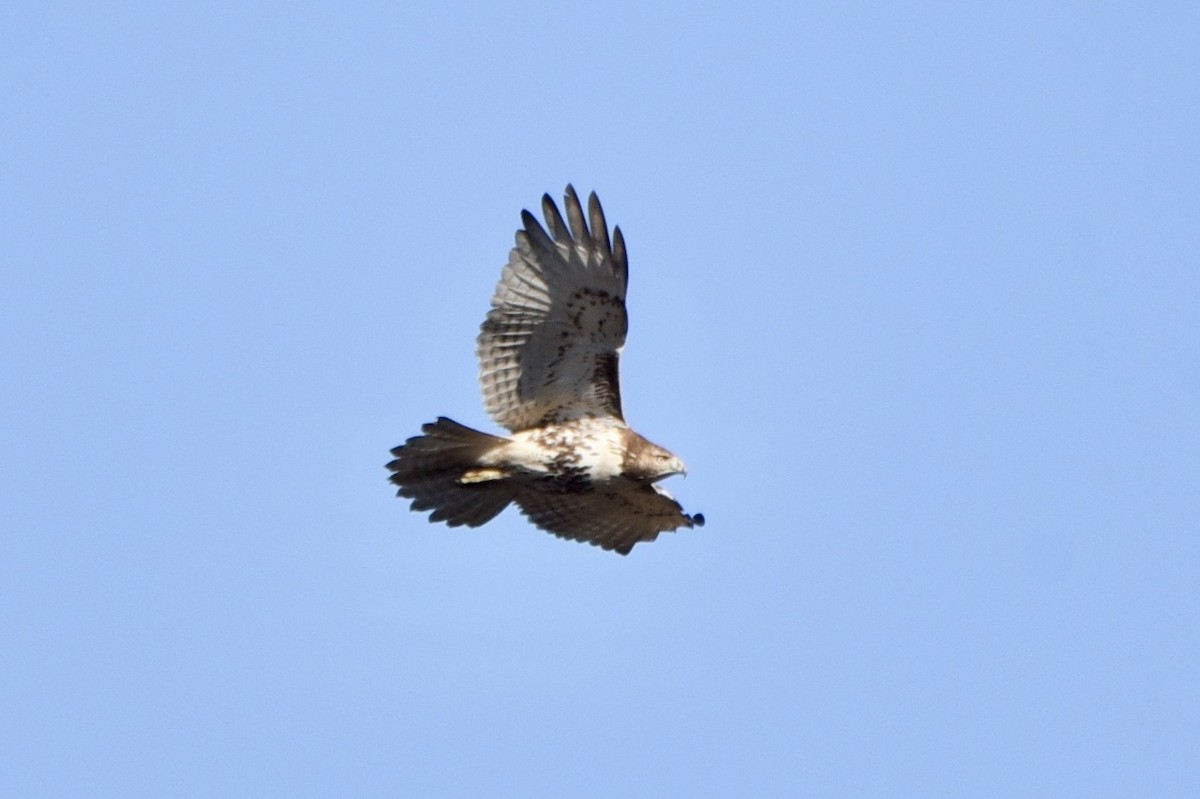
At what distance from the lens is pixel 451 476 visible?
562 inches

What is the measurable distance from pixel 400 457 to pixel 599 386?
1.48 meters

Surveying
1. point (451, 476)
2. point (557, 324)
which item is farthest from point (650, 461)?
point (451, 476)

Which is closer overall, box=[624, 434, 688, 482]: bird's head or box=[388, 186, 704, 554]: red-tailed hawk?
box=[388, 186, 704, 554]: red-tailed hawk

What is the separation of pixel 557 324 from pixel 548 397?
1.96 ft

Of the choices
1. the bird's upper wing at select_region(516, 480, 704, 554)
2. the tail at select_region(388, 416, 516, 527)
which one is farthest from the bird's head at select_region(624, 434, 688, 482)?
the tail at select_region(388, 416, 516, 527)

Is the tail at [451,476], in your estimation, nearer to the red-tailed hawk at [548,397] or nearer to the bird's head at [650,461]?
the red-tailed hawk at [548,397]

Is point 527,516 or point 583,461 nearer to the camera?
point 583,461

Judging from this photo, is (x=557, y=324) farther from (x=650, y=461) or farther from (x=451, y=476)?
(x=451, y=476)

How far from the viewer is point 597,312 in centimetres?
1400

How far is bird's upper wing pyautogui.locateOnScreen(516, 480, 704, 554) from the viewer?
48.2ft

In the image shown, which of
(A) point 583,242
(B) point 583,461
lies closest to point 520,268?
(A) point 583,242

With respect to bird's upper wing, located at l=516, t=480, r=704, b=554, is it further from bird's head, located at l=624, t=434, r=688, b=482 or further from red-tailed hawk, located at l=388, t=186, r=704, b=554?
bird's head, located at l=624, t=434, r=688, b=482

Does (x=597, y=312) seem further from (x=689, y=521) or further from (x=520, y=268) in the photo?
(x=689, y=521)

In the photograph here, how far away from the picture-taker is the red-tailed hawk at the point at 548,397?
13852mm
